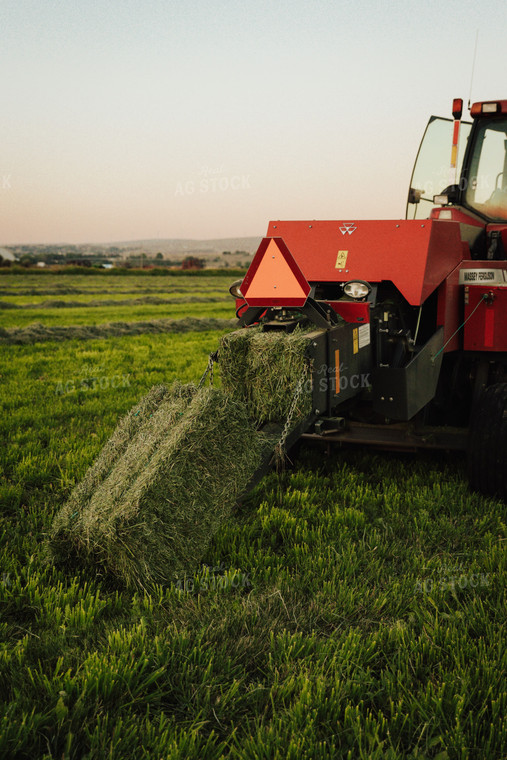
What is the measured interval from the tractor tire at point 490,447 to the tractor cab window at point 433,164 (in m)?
2.34

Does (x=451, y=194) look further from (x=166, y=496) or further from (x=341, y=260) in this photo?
(x=166, y=496)

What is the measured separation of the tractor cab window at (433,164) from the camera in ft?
19.6

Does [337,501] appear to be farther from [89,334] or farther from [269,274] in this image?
[89,334]

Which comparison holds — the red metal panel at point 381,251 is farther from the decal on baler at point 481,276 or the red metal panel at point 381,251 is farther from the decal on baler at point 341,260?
the decal on baler at point 481,276

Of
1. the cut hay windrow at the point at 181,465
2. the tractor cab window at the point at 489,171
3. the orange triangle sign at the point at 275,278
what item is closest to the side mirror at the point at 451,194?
the tractor cab window at the point at 489,171

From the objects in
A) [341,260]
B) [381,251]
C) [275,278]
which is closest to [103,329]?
[341,260]

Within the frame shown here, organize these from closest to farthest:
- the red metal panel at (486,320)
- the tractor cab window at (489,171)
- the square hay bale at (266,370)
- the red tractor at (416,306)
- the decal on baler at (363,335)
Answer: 1. the square hay bale at (266,370)
2. the red tractor at (416,306)
3. the decal on baler at (363,335)
4. the red metal panel at (486,320)
5. the tractor cab window at (489,171)

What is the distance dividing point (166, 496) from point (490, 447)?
2.52 m

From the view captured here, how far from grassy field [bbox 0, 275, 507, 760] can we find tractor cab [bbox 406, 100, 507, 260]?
2.47 metres

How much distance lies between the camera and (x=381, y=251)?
4.88 m

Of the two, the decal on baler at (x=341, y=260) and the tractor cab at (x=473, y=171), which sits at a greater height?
the tractor cab at (x=473, y=171)

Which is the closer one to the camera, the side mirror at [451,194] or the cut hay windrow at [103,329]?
the side mirror at [451,194]

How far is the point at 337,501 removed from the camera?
187 inches

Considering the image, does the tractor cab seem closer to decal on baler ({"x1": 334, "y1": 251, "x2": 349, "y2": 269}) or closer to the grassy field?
decal on baler ({"x1": 334, "y1": 251, "x2": 349, "y2": 269})
